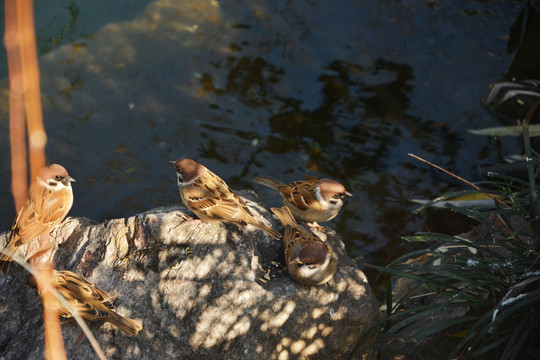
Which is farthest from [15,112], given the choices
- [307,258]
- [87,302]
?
[307,258]

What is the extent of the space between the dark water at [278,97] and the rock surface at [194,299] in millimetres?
1445

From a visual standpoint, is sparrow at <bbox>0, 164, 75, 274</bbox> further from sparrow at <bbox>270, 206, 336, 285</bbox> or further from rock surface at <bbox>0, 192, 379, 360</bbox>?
sparrow at <bbox>270, 206, 336, 285</bbox>

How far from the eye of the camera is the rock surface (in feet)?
12.4

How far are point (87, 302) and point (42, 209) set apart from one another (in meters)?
1.19

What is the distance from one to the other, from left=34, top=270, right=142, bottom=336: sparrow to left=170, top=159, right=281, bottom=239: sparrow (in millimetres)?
1027

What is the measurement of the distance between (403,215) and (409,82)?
1.93 metres

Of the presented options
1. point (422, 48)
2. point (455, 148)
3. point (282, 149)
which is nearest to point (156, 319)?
point (282, 149)

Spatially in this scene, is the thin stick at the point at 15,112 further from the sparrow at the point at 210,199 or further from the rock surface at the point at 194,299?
the sparrow at the point at 210,199

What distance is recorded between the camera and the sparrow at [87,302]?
370 cm

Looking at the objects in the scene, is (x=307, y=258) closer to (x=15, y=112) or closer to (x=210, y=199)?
(x=210, y=199)

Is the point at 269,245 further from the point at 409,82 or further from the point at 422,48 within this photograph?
the point at 422,48

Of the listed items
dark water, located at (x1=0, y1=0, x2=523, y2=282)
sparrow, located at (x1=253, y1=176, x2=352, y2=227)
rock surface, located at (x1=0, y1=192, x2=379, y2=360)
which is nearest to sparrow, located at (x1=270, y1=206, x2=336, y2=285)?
rock surface, located at (x1=0, y1=192, x2=379, y2=360)

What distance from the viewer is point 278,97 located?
6707 millimetres

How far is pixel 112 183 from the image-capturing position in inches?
232
